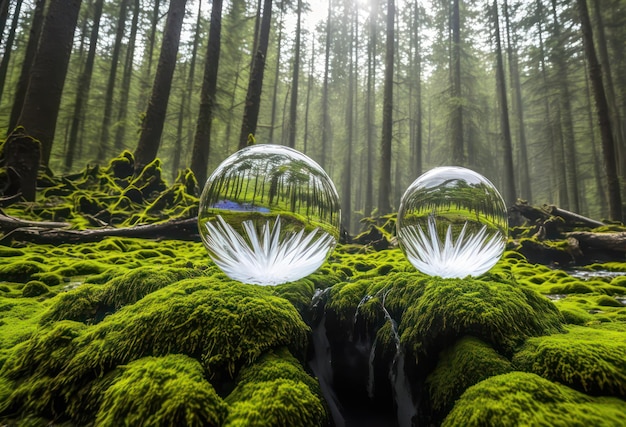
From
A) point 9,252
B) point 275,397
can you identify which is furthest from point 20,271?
point 275,397

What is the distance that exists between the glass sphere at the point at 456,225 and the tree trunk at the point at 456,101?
1531 centimetres

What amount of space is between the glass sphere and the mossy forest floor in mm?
206

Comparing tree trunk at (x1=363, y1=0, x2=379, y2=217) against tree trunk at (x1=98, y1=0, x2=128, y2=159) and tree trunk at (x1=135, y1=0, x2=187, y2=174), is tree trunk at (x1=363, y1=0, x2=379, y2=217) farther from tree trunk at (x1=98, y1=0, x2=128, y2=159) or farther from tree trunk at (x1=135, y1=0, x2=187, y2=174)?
tree trunk at (x1=98, y1=0, x2=128, y2=159)

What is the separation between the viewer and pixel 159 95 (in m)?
8.67

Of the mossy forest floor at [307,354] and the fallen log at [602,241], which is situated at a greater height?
the fallen log at [602,241]

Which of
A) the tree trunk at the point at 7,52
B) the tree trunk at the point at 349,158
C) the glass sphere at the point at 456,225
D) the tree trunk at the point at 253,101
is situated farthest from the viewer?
the tree trunk at the point at 349,158

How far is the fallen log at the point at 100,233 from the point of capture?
4824 millimetres

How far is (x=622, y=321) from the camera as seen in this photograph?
8.29 ft

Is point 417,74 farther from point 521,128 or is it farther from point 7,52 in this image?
point 7,52

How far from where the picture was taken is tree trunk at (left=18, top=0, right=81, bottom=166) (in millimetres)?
6711

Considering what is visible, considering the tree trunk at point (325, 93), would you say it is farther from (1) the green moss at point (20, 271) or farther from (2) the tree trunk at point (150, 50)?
(1) the green moss at point (20, 271)

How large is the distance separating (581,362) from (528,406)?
50 cm

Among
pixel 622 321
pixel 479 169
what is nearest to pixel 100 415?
pixel 622 321

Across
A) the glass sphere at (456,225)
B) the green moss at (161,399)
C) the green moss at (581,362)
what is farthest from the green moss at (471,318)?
the green moss at (161,399)
